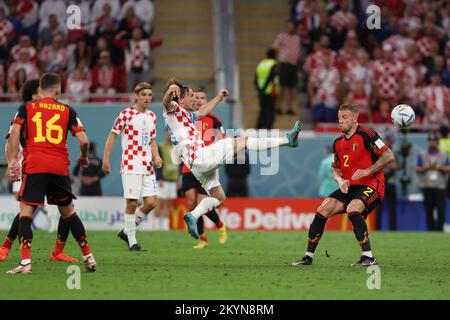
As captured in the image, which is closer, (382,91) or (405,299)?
(405,299)

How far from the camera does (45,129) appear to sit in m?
11.3

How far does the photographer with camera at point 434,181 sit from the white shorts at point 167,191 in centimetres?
545

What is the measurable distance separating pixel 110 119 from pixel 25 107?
42.8ft

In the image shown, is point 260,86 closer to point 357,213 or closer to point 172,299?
point 357,213

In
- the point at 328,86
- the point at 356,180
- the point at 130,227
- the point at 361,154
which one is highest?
the point at 328,86

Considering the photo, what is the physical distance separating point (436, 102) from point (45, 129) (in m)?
15.1

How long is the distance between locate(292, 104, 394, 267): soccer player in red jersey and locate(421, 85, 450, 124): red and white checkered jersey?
12070 mm

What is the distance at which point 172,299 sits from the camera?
9.91 metres

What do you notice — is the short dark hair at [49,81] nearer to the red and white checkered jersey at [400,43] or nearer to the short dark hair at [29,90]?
the short dark hair at [29,90]

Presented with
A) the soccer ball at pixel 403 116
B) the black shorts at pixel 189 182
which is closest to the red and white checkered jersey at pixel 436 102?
the black shorts at pixel 189 182

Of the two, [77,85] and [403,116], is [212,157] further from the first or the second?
[77,85]

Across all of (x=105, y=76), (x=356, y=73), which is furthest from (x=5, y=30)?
(x=356, y=73)
